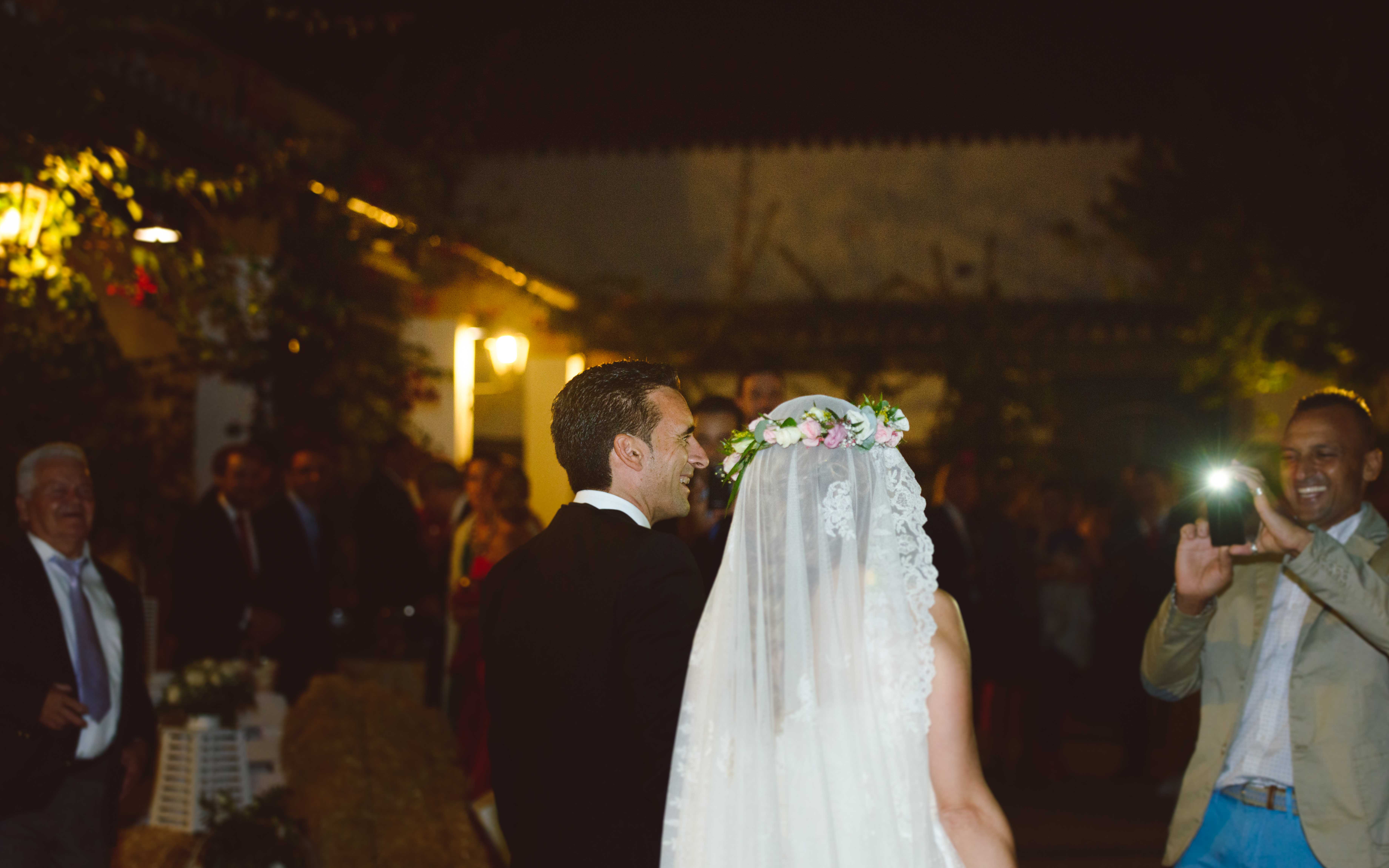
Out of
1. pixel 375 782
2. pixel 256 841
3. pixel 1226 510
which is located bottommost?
pixel 256 841

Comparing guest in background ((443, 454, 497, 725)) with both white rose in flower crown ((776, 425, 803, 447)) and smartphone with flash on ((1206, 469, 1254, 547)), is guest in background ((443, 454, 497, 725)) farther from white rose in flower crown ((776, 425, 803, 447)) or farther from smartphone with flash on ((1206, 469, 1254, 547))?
white rose in flower crown ((776, 425, 803, 447))

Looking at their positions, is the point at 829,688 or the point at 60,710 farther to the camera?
the point at 60,710

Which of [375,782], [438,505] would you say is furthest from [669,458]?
[438,505]

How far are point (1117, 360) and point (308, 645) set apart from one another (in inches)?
445

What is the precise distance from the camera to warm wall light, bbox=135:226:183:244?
551 centimetres

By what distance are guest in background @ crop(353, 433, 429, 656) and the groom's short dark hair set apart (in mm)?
5213

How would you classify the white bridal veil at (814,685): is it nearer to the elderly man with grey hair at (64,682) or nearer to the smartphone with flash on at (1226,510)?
the smartphone with flash on at (1226,510)

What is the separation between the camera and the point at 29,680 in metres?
3.73

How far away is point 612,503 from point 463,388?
25.6 ft

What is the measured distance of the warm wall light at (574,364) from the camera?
1130 cm

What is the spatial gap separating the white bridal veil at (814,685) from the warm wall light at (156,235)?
156 inches

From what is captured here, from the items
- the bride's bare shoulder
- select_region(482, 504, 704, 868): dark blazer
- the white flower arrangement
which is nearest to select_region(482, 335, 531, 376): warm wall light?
the white flower arrangement

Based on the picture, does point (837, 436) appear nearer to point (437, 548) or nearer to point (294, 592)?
point (294, 592)

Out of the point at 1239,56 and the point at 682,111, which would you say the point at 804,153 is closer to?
the point at 682,111
